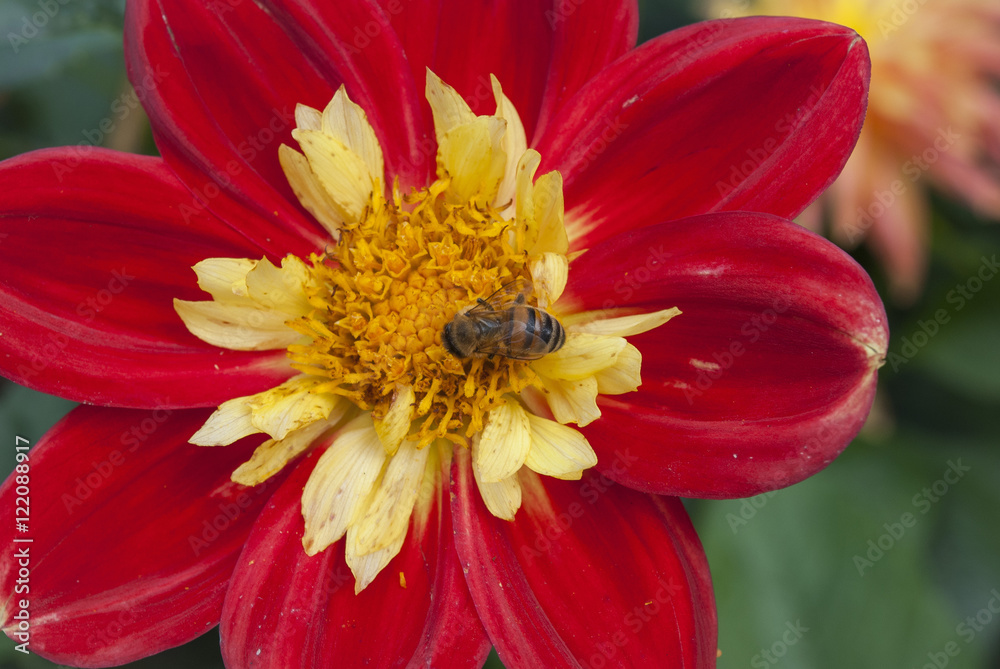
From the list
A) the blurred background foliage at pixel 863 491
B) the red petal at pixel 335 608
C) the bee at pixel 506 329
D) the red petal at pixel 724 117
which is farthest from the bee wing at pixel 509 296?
the blurred background foliage at pixel 863 491

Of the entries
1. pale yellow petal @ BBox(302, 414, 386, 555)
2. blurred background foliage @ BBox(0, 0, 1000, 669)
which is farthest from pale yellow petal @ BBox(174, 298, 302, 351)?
blurred background foliage @ BBox(0, 0, 1000, 669)

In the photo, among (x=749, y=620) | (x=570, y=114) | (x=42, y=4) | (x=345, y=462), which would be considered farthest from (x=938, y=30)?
(x=42, y=4)

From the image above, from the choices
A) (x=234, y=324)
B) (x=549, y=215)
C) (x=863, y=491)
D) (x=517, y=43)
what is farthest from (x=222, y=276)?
(x=863, y=491)

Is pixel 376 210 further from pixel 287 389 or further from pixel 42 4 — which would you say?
pixel 42 4

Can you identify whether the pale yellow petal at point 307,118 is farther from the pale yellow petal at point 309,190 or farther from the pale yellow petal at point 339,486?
the pale yellow petal at point 339,486

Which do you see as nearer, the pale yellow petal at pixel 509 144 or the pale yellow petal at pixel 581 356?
the pale yellow petal at pixel 581 356
